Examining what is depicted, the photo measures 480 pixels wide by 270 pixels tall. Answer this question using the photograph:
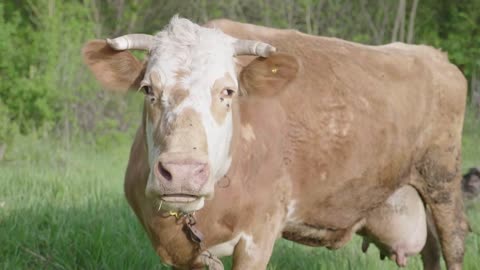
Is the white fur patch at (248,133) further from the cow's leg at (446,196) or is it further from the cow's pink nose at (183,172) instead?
the cow's leg at (446,196)

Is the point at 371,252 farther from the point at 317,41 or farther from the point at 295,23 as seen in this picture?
the point at 295,23

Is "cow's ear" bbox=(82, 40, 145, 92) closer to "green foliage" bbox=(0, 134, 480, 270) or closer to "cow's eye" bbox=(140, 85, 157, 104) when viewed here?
"cow's eye" bbox=(140, 85, 157, 104)

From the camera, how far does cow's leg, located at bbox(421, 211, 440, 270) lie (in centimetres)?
683

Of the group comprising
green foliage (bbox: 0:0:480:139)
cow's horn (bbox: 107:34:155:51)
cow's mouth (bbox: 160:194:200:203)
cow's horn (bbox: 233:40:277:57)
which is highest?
cow's horn (bbox: 107:34:155:51)

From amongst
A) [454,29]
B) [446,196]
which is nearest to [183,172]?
[446,196]

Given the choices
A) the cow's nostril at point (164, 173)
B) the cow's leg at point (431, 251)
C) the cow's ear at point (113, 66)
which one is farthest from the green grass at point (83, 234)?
the cow's nostril at point (164, 173)

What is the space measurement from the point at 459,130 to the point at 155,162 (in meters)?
3.11

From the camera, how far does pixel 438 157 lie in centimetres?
629

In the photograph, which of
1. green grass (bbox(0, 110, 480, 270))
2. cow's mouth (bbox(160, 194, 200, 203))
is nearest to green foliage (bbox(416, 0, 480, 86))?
green grass (bbox(0, 110, 480, 270))

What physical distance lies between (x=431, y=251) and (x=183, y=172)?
3.52 m

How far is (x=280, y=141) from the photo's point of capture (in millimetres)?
5129

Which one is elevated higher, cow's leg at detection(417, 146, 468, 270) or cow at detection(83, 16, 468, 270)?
cow at detection(83, 16, 468, 270)

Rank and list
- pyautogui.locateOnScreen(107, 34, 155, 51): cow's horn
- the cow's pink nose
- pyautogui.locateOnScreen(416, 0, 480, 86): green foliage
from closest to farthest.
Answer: the cow's pink nose, pyautogui.locateOnScreen(107, 34, 155, 51): cow's horn, pyautogui.locateOnScreen(416, 0, 480, 86): green foliage

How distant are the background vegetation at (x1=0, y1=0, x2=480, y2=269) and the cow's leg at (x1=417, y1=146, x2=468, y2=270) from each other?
8.4 inches
